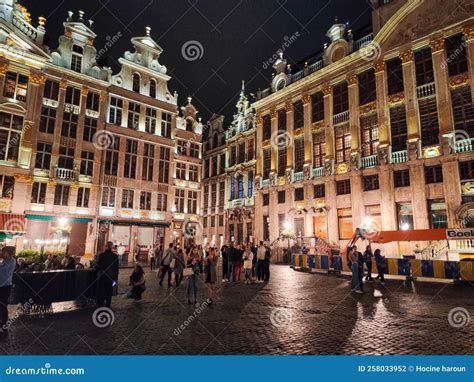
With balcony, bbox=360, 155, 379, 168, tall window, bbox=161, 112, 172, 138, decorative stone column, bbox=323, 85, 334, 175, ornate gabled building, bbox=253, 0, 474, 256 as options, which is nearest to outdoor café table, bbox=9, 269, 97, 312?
ornate gabled building, bbox=253, 0, 474, 256

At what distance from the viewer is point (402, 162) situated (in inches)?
917

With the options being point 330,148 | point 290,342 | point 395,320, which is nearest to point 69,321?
point 290,342

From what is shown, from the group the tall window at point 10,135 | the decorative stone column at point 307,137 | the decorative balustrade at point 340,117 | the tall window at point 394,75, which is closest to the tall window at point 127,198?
the tall window at point 10,135

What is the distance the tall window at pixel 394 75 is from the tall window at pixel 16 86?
1217 inches

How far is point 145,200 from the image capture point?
1325 inches

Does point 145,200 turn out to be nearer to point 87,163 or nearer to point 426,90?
point 87,163

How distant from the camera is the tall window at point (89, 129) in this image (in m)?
30.8

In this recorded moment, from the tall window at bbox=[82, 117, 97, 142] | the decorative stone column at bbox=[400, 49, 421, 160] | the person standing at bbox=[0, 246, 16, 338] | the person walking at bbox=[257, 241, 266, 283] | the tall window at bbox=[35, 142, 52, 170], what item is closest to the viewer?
the person standing at bbox=[0, 246, 16, 338]

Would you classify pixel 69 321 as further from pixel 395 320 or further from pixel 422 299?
pixel 422 299

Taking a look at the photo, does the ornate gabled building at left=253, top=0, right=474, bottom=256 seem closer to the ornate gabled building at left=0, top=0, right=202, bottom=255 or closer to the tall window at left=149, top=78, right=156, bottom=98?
the ornate gabled building at left=0, top=0, right=202, bottom=255

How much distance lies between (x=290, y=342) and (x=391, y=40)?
88.8 feet

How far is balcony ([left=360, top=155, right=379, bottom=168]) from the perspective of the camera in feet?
82.2

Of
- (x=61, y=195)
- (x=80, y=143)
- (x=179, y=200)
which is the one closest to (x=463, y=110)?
(x=179, y=200)

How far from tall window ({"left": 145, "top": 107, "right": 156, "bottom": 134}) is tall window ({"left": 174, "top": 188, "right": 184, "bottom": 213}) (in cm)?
832
